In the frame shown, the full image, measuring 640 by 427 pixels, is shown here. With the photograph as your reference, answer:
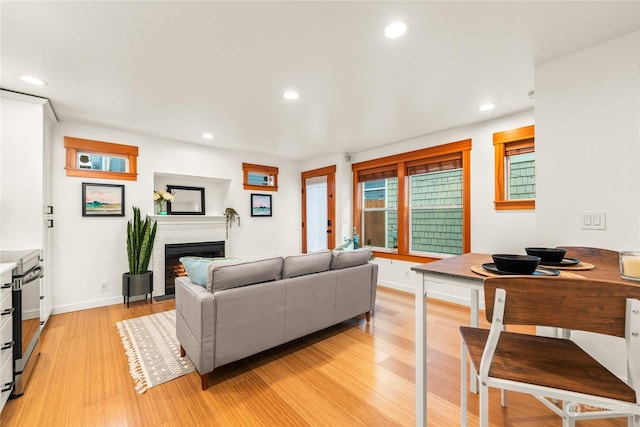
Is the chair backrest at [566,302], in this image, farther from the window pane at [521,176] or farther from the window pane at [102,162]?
the window pane at [102,162]

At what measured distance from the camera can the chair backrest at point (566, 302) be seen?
0.82 m

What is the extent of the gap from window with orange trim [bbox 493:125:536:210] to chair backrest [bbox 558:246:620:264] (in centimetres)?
149

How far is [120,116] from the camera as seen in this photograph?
3.21 m

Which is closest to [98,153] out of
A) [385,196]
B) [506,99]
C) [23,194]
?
[23,194]

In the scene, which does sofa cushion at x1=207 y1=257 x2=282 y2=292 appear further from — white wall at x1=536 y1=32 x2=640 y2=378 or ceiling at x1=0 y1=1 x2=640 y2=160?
white wall at x1=536 y1=32 x2=640 y2=378

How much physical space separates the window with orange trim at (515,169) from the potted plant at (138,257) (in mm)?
4474

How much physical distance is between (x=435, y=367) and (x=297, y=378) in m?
1.08

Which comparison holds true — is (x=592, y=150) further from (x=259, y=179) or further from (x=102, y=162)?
(x=102, y=162)

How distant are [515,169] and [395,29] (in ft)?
8.17

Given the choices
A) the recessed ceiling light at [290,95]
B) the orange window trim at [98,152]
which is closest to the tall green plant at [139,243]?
the orange window trim at [98,152]

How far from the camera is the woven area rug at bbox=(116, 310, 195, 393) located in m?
2.02

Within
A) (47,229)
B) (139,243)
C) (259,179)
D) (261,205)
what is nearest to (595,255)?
(139,243)

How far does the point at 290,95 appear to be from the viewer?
268 centimetres

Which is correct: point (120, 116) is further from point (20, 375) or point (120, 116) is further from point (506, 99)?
point (506, 99)
